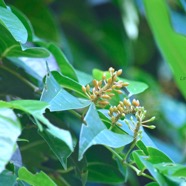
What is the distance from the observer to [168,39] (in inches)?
36.1

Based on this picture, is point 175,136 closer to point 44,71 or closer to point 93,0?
point 93,0

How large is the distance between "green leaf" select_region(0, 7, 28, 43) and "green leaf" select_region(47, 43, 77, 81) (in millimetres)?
155

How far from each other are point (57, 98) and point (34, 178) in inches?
3.8

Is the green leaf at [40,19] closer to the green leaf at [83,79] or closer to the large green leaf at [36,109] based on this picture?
the green leaf at [83,79]

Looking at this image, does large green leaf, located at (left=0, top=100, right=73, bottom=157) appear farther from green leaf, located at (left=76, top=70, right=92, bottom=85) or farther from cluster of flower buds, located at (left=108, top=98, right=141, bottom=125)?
green leaf, located at (left=76, top=70, right=92, bottom=85)

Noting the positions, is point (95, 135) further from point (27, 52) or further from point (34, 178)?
point (27, 52)

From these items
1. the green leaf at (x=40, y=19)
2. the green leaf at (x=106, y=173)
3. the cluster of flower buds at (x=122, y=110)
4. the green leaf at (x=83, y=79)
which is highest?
the cluster of flower buds at (x=122, y=110)

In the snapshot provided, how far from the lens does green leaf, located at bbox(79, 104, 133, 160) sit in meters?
0.52

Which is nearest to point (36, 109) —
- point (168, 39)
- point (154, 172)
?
point (154, 172)

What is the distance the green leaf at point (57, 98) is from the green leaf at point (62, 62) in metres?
0.16

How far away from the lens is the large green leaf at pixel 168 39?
0.88 meters

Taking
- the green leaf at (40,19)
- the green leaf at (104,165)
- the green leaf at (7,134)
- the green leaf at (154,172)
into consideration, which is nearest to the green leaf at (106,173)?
the green leaf at (104,165)

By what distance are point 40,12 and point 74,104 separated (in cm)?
88

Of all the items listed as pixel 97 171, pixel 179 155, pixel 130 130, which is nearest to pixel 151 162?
pixel 130 130
